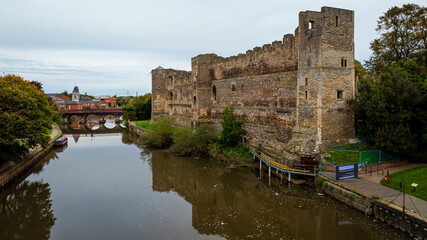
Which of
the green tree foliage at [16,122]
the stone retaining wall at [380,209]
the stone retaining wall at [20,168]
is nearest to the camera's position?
the stone retaining wall at [380,209]

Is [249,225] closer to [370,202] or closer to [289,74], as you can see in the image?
[370,202]

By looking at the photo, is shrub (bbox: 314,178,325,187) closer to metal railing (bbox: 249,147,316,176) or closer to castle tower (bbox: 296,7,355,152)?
metal railing (bbox: 249,147,316,176)

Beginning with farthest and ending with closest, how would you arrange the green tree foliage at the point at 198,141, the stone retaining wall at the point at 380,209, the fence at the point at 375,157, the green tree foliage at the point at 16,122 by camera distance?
1. the green tree foliage at the point at 198,141
2. the green tree foliage at the point at 16,122
3. the fence at the point at 375,157
4. the stone retaining wall at the point at 380,209

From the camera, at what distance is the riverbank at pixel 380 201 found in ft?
28.5

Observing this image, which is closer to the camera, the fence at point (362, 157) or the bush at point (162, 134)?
the fence at point (362, 157)

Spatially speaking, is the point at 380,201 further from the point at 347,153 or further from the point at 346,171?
the point at 347,153

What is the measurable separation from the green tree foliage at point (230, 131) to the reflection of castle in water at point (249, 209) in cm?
322

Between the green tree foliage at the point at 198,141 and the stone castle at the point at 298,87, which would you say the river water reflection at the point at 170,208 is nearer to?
the green tree foliage at the point at 198,141

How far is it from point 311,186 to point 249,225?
15.1ft

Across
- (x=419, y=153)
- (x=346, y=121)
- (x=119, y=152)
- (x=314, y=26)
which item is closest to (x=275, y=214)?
(x=346, y=121)

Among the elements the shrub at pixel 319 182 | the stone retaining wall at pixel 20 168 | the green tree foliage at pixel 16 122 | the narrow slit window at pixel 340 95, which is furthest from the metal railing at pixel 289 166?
the stone retaining wall at pixel 20 168

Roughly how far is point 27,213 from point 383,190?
14172 millimetres

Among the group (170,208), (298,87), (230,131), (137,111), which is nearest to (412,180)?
(298,87)

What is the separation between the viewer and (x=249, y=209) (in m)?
11.8
